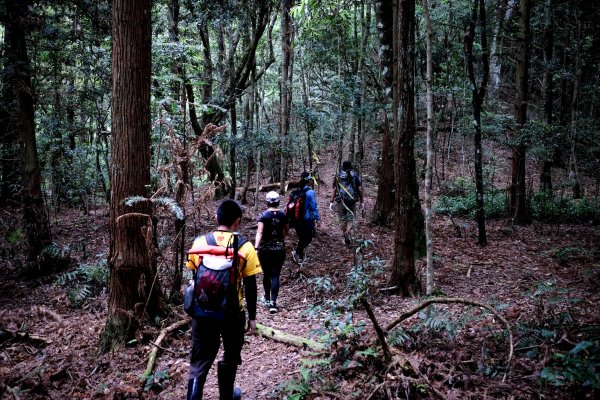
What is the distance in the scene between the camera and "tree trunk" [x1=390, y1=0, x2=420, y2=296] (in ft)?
22.3

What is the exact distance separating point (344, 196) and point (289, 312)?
13.8ft

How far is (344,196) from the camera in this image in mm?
10695

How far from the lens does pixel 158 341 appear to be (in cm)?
555

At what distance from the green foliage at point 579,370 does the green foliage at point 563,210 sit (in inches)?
480

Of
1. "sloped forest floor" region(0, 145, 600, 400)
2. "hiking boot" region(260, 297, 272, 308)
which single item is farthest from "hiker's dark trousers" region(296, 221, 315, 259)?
"hiking boot" region(260, 297, 272, 308)

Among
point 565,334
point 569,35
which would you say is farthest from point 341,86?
point 569,35

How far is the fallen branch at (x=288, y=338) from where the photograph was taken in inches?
213

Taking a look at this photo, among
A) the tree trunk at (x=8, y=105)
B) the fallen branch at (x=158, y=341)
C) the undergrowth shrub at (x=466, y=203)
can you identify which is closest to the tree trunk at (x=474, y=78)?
the undergrowth shrub at (x=466, y=203)

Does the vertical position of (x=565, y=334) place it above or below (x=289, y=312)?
above

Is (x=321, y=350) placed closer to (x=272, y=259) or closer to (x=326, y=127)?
(x=272, y=259)

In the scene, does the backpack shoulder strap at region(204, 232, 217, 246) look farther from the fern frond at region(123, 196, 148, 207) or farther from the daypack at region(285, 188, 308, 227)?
the daypack at region(285, 188, 308, 227)

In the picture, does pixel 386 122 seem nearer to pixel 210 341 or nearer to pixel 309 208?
pixel 309 208

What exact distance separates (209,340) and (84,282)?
641 cm

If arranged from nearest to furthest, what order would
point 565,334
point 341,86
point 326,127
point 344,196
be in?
point 565,334 → point 344,196 → point 341,86 → point 326,127
